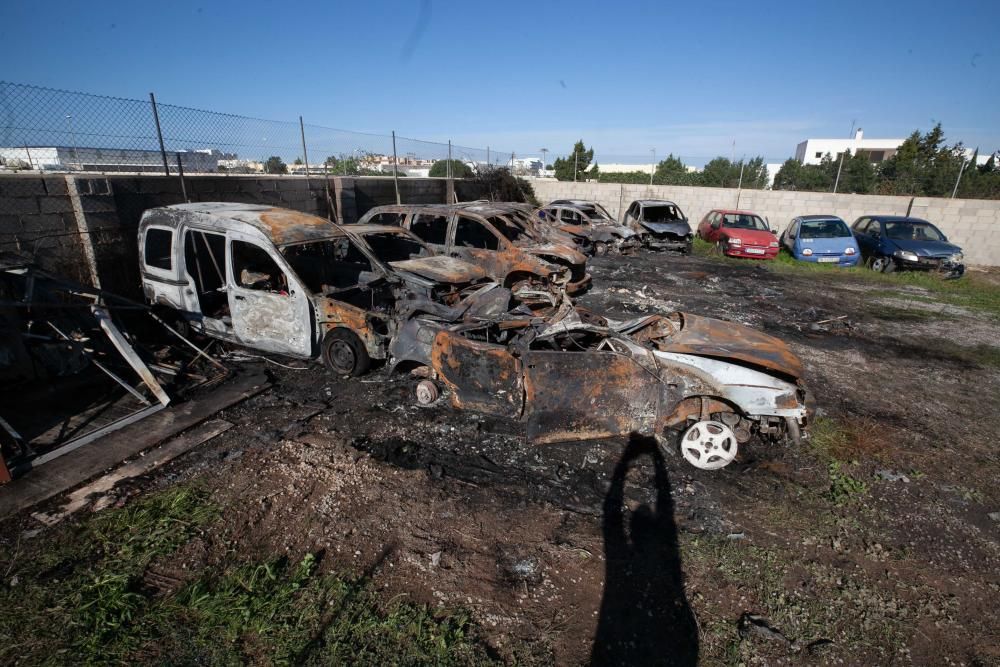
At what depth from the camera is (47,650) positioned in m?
2.40

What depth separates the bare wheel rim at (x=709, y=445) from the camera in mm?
4008

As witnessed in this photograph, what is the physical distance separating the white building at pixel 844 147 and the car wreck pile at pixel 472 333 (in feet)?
214

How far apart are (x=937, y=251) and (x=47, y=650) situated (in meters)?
16.8

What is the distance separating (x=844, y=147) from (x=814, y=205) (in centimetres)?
5787

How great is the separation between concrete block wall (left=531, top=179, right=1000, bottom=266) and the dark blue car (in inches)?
105

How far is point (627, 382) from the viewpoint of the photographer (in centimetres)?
397

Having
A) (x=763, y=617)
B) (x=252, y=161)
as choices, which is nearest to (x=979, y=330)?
(x=763, y=617)

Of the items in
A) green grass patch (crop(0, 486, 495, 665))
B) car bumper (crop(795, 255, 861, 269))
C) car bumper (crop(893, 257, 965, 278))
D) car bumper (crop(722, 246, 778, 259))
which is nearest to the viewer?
green grass patch (crop(0, 486, 495, 665))

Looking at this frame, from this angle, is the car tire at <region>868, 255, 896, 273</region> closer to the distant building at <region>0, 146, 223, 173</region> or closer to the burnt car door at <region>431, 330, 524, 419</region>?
the burnt car door at <region>431, 330, 524, 419</region>

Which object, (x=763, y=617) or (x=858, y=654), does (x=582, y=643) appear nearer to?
(x=763, y=617)

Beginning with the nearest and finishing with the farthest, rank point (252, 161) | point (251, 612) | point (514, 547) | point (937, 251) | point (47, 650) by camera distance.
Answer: point (47, 650)
point (251, 612)
point (514, 547)
point (252, 161)
point (937, 251)

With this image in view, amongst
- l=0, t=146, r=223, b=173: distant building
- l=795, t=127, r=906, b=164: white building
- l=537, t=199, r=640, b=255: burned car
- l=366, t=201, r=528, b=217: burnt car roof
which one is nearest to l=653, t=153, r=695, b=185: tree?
l=537, t=199, r=640, b=255: burned car

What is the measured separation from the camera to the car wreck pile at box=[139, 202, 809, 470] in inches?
156

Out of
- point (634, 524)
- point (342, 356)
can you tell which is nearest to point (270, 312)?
point (342, 356)
